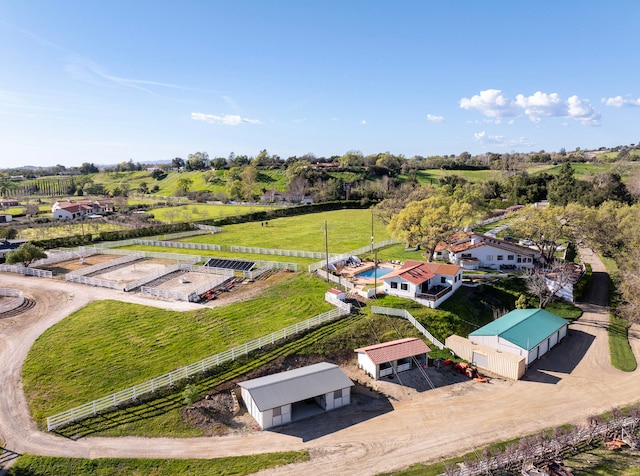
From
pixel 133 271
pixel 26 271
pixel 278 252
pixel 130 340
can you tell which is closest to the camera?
pixel 130 340

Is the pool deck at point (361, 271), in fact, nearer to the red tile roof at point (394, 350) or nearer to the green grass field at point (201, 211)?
the red tile roof at point (394, 350)

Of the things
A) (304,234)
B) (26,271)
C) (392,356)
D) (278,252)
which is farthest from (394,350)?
(26,271)

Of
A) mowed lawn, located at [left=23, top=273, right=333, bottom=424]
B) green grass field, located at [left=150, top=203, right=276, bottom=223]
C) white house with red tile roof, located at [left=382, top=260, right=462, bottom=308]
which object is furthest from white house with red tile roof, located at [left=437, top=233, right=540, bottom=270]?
green grass field, located at [left=150, top=203, right=276, bottom=223]

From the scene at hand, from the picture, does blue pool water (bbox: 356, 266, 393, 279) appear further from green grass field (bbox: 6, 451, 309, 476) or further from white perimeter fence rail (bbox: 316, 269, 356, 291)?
green grass field (bbox: 6, 451, 309, 476)

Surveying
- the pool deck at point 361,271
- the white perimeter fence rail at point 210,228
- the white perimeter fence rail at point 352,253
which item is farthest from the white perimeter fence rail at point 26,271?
the pool deck at point 361,271

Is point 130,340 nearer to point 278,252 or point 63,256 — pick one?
point 278,252

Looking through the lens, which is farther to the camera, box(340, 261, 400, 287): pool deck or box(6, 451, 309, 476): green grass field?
box(340, 261, 400, 287): pool deck
